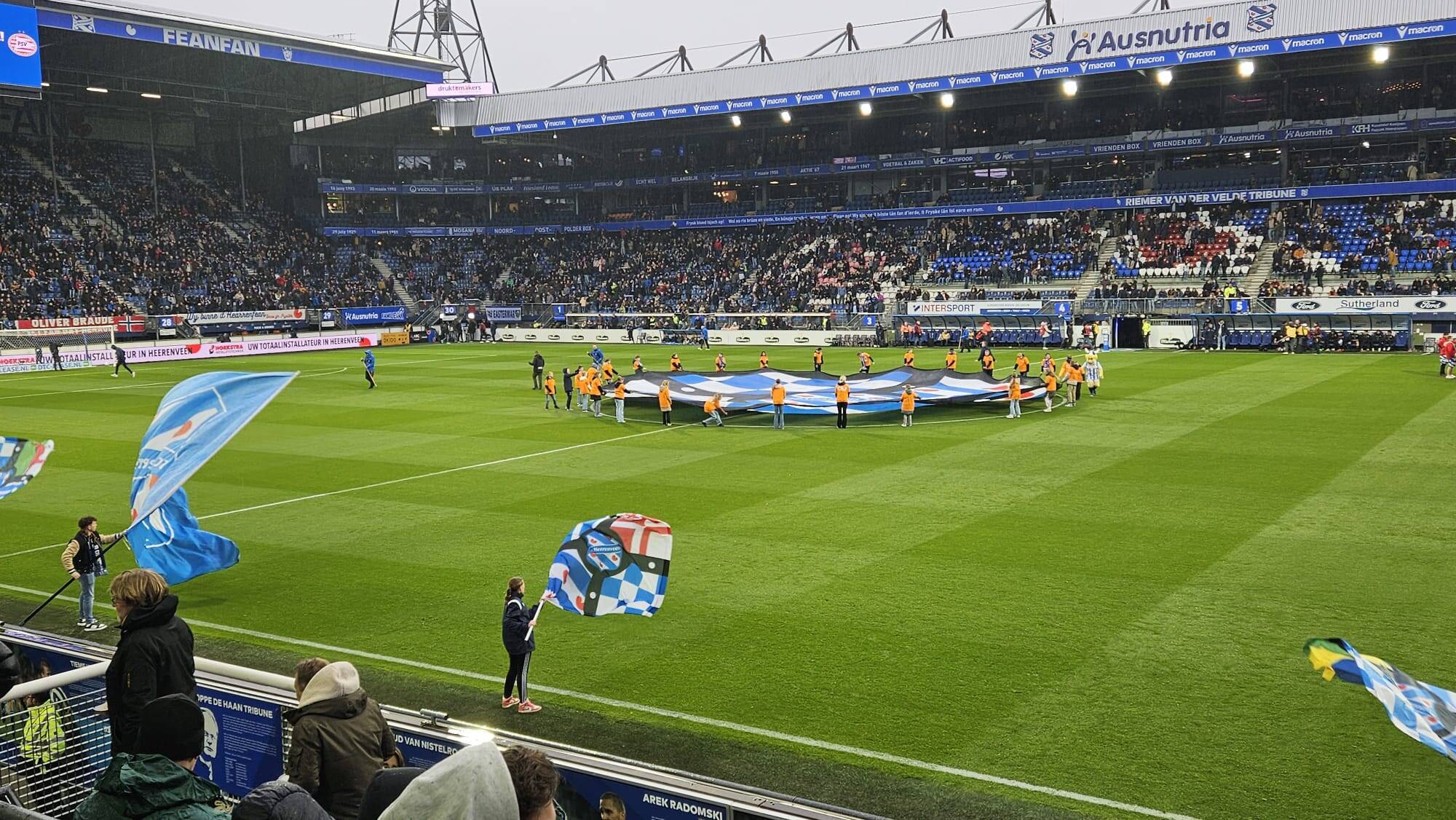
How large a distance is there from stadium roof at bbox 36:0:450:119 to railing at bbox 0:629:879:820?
185ft

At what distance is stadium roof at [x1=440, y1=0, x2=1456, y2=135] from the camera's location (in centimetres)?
5503

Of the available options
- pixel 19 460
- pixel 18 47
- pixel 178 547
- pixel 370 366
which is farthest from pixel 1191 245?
pixel 19 460

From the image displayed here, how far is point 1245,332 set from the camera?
177ft

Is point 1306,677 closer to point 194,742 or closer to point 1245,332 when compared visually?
point 194,742

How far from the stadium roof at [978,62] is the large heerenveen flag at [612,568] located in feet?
185

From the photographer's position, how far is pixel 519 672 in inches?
424

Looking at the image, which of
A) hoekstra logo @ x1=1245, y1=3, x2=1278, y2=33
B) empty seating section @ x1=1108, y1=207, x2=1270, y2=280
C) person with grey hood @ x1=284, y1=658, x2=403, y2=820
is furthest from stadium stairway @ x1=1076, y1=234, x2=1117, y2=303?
person with grey hood @ x1=284, y1=658, x2=403, y2=820

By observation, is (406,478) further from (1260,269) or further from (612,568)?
(1260,269)

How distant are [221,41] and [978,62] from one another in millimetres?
40568

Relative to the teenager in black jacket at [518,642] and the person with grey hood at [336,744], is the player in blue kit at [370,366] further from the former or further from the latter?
the person with grey hood at [336,744]

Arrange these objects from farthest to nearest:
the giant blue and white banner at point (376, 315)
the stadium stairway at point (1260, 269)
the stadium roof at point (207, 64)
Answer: the giant blue and white banner at point (376, 315) → the stadium stairway at point (1260, 269) → the stadium roof at point (207, 64)

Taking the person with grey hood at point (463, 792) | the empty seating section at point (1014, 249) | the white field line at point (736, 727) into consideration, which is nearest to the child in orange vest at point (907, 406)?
the white field line at point (736, 727)

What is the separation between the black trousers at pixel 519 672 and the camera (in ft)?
35.2

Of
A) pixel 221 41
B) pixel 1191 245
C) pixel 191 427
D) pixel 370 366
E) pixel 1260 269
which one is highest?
pixel 221 41
